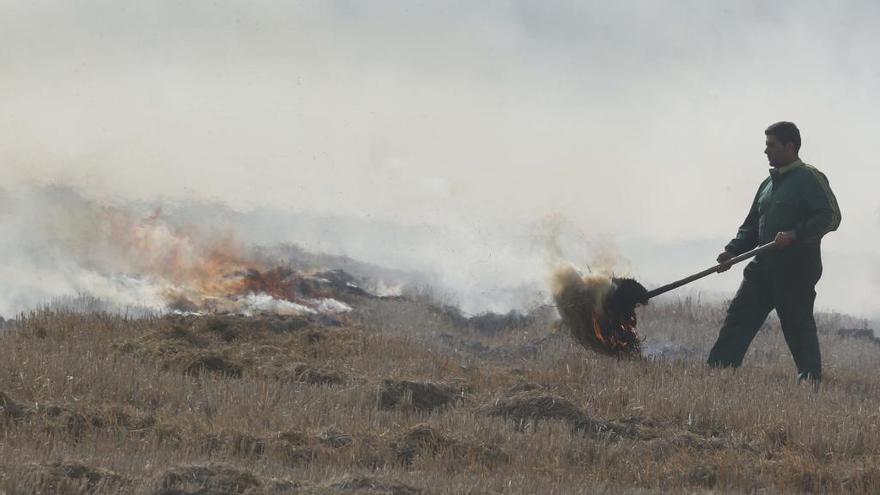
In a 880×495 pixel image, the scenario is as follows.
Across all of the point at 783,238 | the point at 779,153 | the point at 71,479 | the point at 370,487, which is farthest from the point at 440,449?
the point at 779,153

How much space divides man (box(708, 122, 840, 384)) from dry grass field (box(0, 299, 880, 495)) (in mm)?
389

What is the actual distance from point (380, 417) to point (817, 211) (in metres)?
4.48

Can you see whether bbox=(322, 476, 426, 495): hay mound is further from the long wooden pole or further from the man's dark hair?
the man's dark hair

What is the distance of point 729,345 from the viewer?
38.6ft

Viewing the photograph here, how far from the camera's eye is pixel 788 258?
1135 centimetres

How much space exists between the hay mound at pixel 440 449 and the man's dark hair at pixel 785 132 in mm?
4911

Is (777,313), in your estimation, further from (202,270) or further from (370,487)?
(202,270)

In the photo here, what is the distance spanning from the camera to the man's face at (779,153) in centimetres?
1156

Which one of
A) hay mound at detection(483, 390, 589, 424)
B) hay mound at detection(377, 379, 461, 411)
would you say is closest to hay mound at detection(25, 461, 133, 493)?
hay mound at detection(377, 379, 461, 411)

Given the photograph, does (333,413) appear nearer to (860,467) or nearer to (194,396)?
(194,396)

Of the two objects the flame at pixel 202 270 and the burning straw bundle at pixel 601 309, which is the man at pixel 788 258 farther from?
the flame at pixel 202 270

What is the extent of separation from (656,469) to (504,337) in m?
9.16

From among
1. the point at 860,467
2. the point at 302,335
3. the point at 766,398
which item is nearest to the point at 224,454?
the point at 860,467

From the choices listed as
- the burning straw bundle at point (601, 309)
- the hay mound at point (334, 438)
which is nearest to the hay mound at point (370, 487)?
the hay mound at point (334, 438)
